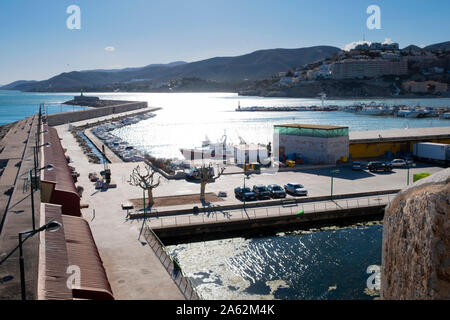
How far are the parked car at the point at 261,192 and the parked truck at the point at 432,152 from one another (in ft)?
48.8

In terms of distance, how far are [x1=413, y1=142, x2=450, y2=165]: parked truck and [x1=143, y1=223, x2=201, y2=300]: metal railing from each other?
2160 cm

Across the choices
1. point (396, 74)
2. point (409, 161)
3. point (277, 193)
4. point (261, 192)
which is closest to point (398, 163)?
point (409, 161)

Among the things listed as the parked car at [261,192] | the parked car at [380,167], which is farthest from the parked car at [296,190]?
the parked car at [380,167]

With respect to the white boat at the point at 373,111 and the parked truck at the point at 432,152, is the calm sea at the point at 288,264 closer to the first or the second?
the parked truck at the point at 432,152

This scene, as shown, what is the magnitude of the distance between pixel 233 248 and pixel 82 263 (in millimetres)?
6895

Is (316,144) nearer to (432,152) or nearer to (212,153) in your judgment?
(432,152)

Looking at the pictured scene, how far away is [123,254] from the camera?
13289 millimetres

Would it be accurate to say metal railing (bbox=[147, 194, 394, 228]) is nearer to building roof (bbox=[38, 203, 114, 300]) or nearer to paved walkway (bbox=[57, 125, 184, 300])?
paved walkway (bbox=[57, 125, 184, 300])

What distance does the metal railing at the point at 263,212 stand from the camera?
17.2 metres

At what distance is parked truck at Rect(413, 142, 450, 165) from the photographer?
2852 cm

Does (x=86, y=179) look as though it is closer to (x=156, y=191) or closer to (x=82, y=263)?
(x=156, y=191)

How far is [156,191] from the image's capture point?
21719 millimetres

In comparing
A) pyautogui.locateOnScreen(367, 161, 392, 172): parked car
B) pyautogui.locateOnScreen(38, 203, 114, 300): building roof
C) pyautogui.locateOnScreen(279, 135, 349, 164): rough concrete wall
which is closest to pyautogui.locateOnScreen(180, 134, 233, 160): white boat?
pyautogui.locateOnScreen(279, 135, 349, 164): rough concrete wall

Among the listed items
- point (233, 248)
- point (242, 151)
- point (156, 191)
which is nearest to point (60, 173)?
point (156, 191)
